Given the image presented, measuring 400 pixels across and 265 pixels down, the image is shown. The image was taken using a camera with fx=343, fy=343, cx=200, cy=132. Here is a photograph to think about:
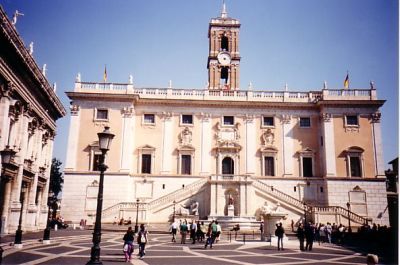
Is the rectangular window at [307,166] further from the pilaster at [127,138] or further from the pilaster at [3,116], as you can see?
the pilaster at [3,116]

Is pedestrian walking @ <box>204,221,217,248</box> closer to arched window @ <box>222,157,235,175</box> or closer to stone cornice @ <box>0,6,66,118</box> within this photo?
stone cornice @ <box>0,6,66,118</box>

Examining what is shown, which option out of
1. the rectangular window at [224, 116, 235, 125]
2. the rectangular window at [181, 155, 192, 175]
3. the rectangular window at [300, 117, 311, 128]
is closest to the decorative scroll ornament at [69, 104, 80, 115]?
the rectangular window at [181, 155, 192, 175]

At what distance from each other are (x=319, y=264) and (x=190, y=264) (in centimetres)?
506

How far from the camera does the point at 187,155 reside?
39.0 meters

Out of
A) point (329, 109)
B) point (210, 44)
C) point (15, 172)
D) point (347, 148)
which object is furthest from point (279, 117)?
point (15, 172)

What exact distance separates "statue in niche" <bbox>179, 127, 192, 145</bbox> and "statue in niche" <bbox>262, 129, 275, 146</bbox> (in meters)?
8.55

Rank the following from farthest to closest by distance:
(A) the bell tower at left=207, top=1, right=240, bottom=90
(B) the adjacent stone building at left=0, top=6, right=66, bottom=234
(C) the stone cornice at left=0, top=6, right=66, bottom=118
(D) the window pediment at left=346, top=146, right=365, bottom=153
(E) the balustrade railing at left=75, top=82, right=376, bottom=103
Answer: (A) the bell tower at left=207, top=1, right=240, bottom=90 < (E) the balustrade railing at left=75, top=82, right=376, bottom=103 < (D) the window pediment at left=346, top=146, right=365, bottom=153 < (B) the adjacent stone building at left=0, top=6, right=66, bottom=234 < (C) the stone cornice at left=0, top=6, right=66, bottom=118

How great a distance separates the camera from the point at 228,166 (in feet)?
128

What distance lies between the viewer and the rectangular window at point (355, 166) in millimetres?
37906

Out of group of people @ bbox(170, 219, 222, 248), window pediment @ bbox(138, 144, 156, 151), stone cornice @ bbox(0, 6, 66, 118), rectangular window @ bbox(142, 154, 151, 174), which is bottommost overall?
group of people @ bbox(170, 219, 222, 248)

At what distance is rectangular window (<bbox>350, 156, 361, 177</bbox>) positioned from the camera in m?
37.9

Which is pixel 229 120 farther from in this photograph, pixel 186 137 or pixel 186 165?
pixel 186 165

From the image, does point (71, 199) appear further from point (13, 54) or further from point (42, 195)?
point (13, 54)

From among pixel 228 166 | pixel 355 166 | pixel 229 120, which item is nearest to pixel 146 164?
pixel 228 166
